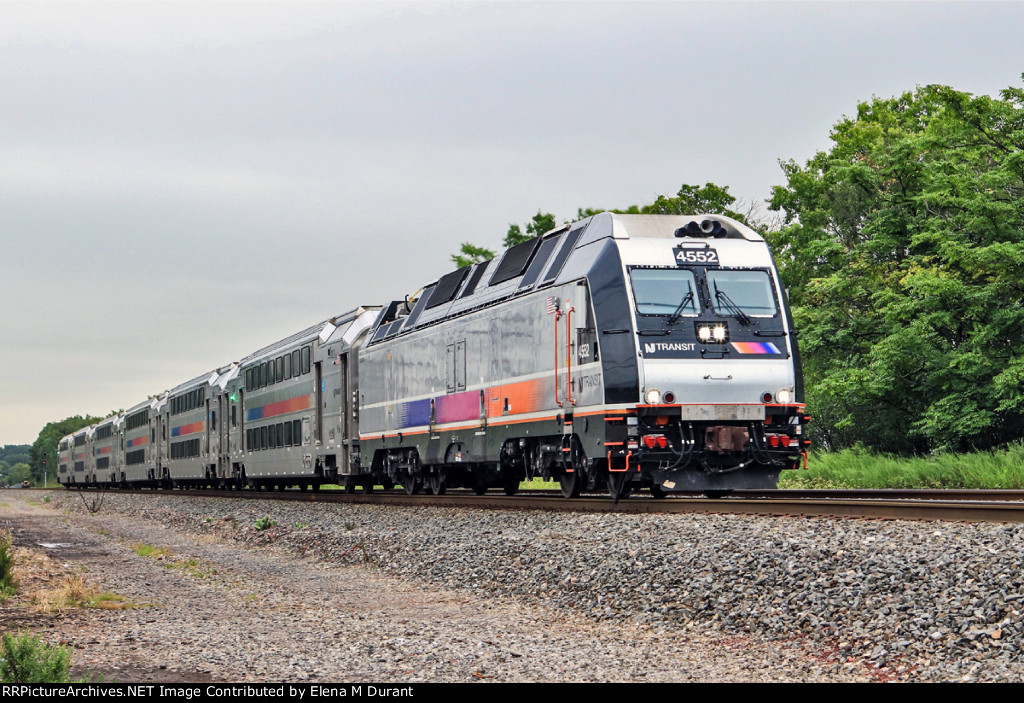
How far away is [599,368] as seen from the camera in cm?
1630

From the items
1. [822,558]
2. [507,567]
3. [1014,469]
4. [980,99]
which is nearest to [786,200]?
[980,99]

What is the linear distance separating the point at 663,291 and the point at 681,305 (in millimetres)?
332

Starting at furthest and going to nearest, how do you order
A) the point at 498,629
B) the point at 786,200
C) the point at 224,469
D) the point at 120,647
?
the point at 224,469
the point at 786,200
the point at 498,629
the point at 120,647

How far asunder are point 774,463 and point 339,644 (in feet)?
26.5

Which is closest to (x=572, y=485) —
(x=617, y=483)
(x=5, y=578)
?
(x=617, y=483)

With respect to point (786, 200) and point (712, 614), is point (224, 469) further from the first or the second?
point (712, 614)

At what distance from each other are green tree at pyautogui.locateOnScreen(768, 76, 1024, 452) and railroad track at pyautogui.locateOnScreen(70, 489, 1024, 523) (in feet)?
17.8

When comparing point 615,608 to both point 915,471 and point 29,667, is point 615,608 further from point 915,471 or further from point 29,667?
point 915,471

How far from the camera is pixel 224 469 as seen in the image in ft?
141

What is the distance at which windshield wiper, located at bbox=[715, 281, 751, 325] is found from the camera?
1664 cm

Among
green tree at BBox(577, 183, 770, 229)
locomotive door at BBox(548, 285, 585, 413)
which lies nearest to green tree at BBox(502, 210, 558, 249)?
green tree at BBox(577, 183, 770, 229)

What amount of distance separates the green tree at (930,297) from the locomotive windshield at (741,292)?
9.08 meters

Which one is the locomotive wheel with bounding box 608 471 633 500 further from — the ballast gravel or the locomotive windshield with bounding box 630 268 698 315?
the locomotive windshield with bounding box 630 268 698 315

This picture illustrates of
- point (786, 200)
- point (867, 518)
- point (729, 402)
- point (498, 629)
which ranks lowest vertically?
point (498, 629)
